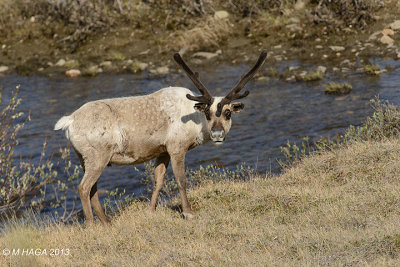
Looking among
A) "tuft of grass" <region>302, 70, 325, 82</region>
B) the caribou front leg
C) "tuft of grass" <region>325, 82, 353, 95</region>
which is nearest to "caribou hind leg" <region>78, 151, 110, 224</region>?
the caribou front leg

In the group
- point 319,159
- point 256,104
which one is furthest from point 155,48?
point 319,159

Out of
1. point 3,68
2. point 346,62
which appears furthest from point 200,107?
point 3,68

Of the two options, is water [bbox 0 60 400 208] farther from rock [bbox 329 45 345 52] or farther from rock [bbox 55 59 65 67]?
rock [bbox 329 45 345 52]

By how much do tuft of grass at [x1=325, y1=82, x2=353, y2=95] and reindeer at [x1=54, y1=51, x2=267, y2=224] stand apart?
831 centimetres

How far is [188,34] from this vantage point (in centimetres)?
2142

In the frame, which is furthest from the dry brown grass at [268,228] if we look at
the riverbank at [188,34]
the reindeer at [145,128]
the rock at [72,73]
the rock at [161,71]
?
the rock at [72,73]

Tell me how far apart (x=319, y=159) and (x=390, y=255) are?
4.22m

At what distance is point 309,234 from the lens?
653cm

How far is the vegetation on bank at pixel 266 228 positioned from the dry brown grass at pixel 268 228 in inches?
0.5

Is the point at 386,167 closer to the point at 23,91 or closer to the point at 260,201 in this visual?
the point at 260,201

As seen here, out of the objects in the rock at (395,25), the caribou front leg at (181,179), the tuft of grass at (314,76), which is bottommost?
the tuft of grass at (314,76)

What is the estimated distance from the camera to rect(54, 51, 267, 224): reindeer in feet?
26.5

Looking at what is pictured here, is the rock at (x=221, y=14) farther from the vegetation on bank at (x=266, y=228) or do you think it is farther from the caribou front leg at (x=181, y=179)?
Result: the caribou front leg at (x=181, y=179)

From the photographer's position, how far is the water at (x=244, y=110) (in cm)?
1335
